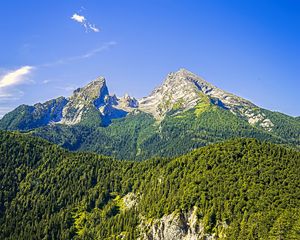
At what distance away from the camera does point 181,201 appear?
604 ft

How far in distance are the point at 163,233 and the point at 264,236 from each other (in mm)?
56860

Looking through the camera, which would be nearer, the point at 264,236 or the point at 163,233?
the point at 264,236

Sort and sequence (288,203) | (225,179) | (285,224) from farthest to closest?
(225,179)
(288,203)
(285,224)

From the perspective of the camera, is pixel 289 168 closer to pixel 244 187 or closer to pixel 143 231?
pixel 244 187

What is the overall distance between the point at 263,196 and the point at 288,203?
35.9ft

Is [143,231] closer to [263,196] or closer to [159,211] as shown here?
[159,211]

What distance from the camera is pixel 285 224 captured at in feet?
447

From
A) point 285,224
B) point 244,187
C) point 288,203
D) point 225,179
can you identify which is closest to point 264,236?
point 285,224

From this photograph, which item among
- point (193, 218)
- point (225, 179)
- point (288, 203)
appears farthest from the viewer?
point (225, 179)

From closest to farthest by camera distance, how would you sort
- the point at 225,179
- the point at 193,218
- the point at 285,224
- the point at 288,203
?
the point at 285,224 → the point at 288,203 → the point at 193,218 → the point at 225,179

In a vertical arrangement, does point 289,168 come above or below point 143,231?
above

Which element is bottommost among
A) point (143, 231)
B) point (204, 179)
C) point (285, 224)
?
point (143, 231)

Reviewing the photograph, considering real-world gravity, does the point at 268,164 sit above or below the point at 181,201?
above

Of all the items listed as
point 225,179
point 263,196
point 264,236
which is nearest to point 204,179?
point 225,179
